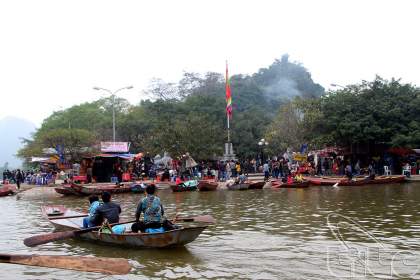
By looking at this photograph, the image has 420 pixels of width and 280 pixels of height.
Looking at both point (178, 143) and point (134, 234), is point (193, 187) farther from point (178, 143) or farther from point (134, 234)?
point (134, 234)

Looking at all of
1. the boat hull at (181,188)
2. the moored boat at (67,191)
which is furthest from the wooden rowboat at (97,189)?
the boat hull at (181,188)

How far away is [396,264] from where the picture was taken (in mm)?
9664

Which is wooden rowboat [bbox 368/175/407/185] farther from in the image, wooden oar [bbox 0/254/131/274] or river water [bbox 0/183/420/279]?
wooden oar [bbox 0/254/131/274]

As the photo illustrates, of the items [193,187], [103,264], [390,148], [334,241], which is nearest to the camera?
[103,264]

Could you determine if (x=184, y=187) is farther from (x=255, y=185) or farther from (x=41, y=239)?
(x=41, y=239)

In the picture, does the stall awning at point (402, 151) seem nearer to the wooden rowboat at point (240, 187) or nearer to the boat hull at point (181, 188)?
the wooden rowboat at point (240, 187)

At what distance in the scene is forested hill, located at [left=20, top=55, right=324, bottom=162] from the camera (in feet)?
128

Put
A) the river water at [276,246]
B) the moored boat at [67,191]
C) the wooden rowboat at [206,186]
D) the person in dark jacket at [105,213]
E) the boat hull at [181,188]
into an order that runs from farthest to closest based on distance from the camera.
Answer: the boat hull at [181,188] → the wooden rowboat at [206,186] → the moored boat at [67,191] → the person in dark jacket at [105,213] → the river water at [276,246]

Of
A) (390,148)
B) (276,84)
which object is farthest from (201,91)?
(390,148)

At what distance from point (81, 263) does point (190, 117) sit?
109 feet

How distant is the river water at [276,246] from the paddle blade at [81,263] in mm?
250

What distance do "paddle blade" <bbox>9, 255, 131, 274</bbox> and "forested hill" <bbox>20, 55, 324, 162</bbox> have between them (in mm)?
28317

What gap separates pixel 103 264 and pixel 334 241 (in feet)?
19.0

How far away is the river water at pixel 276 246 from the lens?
31.3 feet
